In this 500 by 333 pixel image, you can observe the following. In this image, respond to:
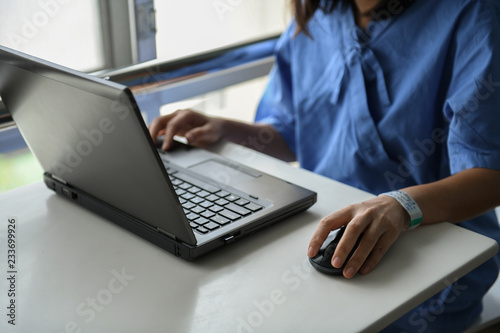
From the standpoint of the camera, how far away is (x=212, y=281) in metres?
0.75

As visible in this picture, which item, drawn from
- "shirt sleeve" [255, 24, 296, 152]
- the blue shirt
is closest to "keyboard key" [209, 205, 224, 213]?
the blue shirt

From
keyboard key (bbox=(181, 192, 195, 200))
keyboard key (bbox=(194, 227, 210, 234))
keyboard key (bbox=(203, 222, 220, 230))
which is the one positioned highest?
keyboard key (bbox=(181, 192, 195, 200))

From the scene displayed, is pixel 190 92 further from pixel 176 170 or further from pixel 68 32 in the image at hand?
pixel 176 170

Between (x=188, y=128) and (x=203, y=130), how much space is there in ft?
0.14

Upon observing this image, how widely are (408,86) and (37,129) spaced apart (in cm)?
69

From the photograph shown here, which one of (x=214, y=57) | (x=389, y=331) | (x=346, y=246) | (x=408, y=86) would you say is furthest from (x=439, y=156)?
(x=214, y=57)

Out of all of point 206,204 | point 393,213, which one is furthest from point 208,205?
point 393,213

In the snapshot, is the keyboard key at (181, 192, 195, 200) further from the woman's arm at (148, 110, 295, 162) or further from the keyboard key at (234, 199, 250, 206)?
the woman's arm at (148, 110, 295, 162)

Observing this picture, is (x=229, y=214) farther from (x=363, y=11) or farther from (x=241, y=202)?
(x=363, y=11)

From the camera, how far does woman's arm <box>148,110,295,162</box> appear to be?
115 cm

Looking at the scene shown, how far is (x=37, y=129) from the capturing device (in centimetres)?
90

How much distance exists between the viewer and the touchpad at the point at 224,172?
987 mm

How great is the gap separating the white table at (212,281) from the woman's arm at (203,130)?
0.94ft

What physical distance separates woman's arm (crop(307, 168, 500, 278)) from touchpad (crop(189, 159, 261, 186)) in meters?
0.22
